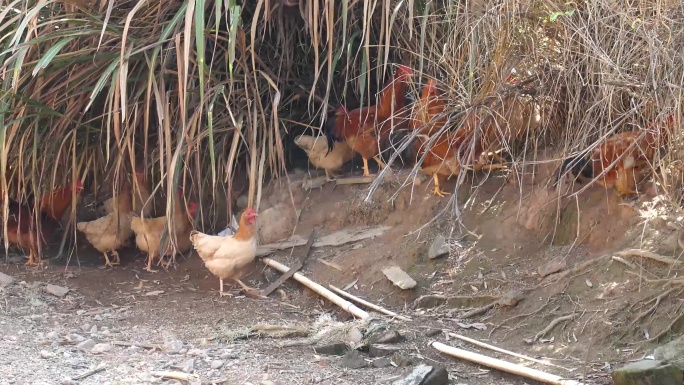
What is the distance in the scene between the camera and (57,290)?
414 centimetres

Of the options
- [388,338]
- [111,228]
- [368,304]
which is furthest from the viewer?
[111,228]

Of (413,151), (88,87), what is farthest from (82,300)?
(413,151)

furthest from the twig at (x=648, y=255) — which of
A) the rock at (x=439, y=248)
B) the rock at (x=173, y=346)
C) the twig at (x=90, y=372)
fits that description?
the twig at (x=90, y=372)

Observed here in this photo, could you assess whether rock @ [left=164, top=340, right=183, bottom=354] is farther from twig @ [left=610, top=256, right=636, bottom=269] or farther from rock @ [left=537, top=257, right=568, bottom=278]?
twig @ [left=610, top=256, right=636, bottom=269]

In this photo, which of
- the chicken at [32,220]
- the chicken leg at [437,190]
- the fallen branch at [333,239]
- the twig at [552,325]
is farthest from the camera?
the chicken at [32,220]

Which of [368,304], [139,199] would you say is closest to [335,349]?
[368,304]

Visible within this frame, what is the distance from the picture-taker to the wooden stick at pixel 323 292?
11.7ft

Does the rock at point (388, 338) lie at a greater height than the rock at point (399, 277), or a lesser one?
lesser

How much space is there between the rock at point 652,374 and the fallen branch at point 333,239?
1.87 metres

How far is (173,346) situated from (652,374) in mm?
1939

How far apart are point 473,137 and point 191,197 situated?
2015 mm

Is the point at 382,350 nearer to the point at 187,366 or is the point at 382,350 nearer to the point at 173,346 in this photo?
the point at 187,366

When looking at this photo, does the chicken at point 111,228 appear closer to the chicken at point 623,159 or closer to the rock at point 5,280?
the rock at point 5,280

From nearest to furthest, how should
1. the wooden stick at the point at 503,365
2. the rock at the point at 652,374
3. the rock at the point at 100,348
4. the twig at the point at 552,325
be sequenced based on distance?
the rock at the point at 652,374 → the wooden stick at the point at 503,365 → the twig at the point at 552,325 → the rock at the point at 100,348
